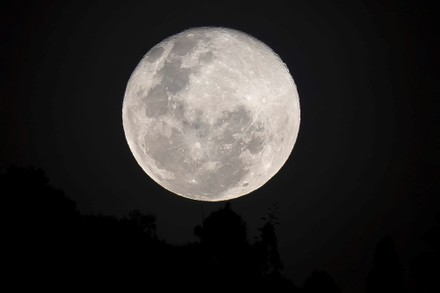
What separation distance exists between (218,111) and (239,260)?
55.1 feet

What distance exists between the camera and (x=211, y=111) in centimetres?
973

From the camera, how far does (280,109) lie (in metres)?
10.7
